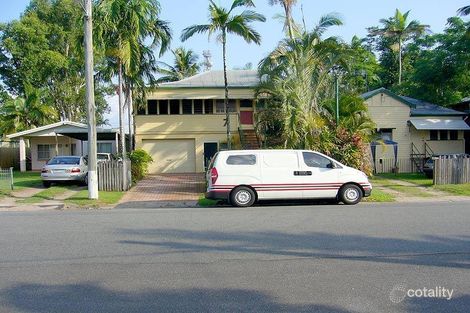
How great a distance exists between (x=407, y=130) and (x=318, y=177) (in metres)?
17.9

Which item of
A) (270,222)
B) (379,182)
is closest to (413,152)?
(379,182)

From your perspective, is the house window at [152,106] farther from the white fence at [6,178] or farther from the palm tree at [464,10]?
the palm tree at [464,10]

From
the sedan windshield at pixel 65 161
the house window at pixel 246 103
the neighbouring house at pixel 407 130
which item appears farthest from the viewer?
the house window at pixel 246 103

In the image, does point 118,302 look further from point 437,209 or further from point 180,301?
point 437,209

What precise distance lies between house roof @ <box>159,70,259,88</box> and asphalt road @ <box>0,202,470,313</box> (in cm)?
1874

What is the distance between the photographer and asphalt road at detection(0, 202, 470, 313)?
5.27 metres

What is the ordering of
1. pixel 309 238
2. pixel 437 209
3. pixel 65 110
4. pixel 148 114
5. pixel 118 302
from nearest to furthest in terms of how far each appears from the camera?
pixel 118 302 < pixel 309 238 < pixel 437 209 < pixel 148 114 < pixel 65 110

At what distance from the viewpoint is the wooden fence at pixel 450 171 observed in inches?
801

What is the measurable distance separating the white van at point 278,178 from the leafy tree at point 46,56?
2750cm

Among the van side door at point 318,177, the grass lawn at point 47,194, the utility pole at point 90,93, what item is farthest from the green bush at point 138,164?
the van side door at point 318,177

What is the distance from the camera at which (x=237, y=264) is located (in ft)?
22.5

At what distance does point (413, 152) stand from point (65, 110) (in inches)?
1219

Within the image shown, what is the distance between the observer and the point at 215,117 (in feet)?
97.7

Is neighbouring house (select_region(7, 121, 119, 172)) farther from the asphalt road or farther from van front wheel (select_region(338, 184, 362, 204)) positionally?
the asphalt road
